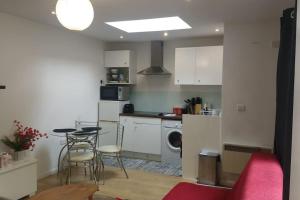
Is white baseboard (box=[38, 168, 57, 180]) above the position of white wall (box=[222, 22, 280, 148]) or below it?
below

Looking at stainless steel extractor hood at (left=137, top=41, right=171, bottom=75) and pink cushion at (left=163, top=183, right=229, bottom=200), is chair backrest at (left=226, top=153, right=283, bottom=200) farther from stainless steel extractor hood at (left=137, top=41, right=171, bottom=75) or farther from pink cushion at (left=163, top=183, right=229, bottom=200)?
stainless steel extractor hood at (left=137, top=41, right=171, bottom=75)

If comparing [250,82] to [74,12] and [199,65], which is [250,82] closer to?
[199,65]

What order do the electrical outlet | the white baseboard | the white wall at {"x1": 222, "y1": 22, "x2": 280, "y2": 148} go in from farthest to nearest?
the white baseboard < the electrical outlet < the white wall at {"x1": 222, "y1": 22, "x2": 280, "y2": 148}

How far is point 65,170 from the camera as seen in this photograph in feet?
14.8

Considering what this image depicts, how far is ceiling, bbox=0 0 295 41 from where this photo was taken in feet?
9.55

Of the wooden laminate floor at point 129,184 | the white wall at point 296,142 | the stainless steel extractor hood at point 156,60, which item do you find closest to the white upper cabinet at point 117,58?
the stainless steel extractor hood at point 156,60

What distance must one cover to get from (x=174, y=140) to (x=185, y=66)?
145 centimetres

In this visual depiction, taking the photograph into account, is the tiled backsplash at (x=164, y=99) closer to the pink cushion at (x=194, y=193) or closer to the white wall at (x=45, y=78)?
the white wall at (x=45, y=78)

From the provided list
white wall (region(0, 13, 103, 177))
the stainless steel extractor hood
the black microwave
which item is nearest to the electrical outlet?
the stainless steel extractor hood

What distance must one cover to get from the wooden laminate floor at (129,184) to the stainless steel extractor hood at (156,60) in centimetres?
205

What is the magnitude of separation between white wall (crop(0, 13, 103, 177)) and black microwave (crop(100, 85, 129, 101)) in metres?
0.26

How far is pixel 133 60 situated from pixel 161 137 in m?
1.81

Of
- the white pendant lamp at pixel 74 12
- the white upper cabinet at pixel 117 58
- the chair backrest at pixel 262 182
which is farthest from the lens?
the white upper cabinet at pixel 117 58

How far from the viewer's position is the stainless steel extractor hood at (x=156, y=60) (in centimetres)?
534
